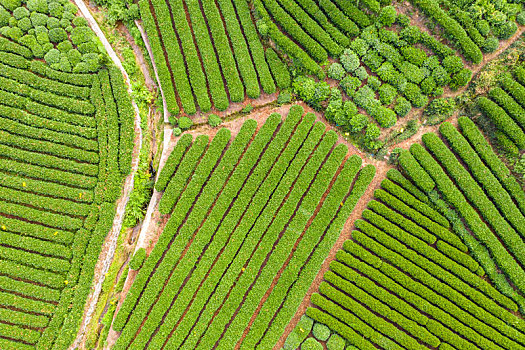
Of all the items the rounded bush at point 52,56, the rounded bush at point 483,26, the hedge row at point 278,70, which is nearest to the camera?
the rounded bush at point 483,26

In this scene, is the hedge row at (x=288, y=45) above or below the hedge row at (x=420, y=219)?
above

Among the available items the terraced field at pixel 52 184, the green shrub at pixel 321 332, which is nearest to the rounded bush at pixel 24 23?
the terraced field at pixel 52 184

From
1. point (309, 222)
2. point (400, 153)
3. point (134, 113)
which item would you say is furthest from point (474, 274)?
point (134, 113)

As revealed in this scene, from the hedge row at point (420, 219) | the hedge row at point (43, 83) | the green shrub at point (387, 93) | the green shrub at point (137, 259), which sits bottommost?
the green shrub at point (137, 259)

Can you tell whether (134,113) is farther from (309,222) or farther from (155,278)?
(309,222)

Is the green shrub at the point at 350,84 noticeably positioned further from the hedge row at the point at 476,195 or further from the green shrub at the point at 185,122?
the green shrub at the point at 185,122

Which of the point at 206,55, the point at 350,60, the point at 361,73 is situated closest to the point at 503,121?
the point at 361,73
